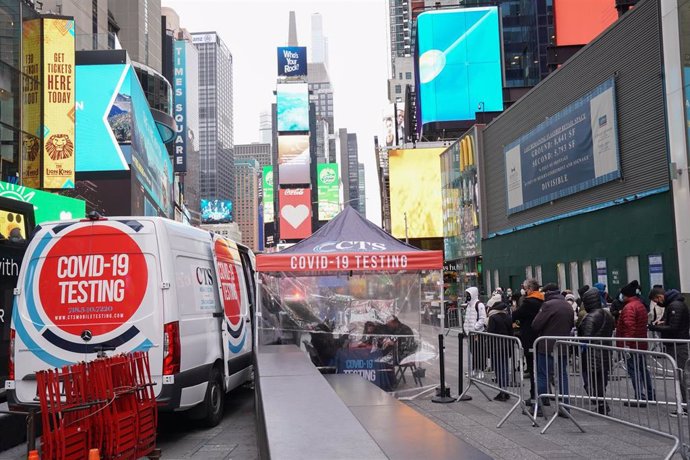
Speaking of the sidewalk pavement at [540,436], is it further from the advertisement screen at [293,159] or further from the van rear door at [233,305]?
the advertisement screen at [293,159]

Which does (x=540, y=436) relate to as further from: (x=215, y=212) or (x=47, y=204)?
(x=215, y=212)

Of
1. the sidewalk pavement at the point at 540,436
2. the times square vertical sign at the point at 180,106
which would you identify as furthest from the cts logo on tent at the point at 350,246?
the times square vertical sign at the point at 180,106

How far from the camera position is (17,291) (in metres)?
7.30

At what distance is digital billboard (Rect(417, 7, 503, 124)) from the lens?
54188 mm

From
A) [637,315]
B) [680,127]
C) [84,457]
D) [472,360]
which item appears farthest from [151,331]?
[680,127]

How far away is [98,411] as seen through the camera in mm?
5395

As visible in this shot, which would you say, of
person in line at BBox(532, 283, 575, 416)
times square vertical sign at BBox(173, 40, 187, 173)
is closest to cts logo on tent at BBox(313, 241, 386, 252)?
person in line at BBox(532, 283, 575, 416)

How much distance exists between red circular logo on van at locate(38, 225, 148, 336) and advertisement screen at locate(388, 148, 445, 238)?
4828 centimetres

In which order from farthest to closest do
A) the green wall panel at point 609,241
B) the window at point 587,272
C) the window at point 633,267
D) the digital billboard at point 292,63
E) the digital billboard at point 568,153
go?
the digital billboard at point 292,63 → the window at point 587,272 → the digital billboard at point 568,153 → the window at point 633,267 → the green wall panel at point 609,241

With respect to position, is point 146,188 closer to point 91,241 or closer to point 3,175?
point 3,175

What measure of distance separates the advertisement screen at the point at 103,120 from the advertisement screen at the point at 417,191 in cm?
2324

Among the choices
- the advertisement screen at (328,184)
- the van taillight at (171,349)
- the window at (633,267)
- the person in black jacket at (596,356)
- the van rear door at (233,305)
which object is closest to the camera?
the van taillight at (171,349)

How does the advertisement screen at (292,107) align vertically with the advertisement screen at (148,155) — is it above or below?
above

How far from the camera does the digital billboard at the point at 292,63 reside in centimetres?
13938
